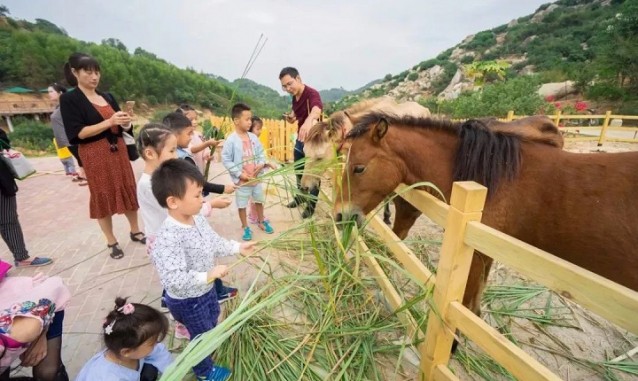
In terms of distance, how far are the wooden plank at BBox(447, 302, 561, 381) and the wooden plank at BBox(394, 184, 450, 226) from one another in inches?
19.1

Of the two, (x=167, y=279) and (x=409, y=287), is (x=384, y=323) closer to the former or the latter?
(x=409, y=287)

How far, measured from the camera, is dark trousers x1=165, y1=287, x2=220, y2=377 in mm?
1848

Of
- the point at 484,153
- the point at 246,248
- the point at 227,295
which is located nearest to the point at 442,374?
the point at 246,248

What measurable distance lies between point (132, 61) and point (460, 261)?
2558 inches

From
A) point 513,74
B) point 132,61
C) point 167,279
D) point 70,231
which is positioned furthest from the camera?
point 132,61

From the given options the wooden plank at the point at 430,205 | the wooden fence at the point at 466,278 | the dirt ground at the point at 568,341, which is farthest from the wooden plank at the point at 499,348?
the dirt ground at the point at 568,341

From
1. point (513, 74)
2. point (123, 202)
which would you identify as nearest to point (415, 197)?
point (123, 202)

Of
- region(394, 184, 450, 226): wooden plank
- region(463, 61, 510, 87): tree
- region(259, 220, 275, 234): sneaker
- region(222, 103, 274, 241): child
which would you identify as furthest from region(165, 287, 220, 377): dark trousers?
region(463, 61, 510, 87): tree

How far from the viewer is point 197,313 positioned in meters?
1.90

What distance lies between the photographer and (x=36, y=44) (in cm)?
4219

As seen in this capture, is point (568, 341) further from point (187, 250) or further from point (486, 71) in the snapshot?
point (486, 71)

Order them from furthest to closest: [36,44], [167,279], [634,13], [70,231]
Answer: [36,44] < [634,13] < [70,231] < [167,279]

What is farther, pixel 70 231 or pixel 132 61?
pixel 132 61

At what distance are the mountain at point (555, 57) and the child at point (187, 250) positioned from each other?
21.6 m
